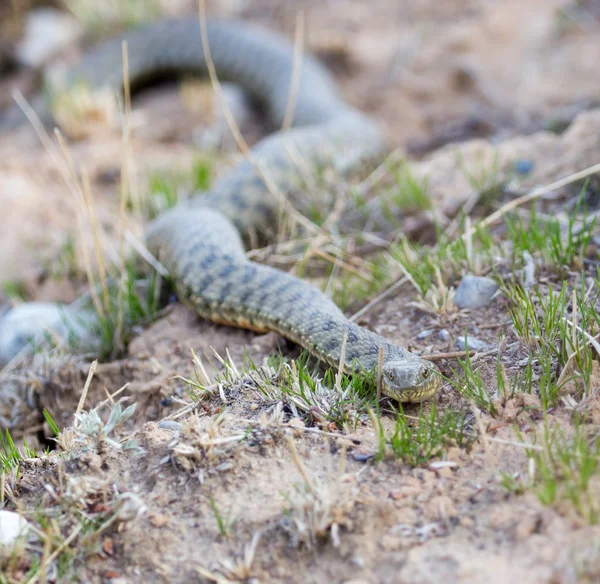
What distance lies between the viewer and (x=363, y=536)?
7.02ft

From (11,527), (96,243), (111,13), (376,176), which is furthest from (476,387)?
(111,13)

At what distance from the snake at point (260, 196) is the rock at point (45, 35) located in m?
0.70

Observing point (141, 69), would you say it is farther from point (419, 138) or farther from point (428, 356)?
point (428, 356)

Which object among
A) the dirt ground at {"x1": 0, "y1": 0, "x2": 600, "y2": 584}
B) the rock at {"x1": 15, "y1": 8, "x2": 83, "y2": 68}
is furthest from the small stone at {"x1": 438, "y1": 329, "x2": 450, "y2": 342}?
the rock at {"x1": 15, "y1": 8, "x2": 83, "y2": 68}

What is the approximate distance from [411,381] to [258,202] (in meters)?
2.64

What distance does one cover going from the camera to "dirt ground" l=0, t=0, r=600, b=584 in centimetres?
207

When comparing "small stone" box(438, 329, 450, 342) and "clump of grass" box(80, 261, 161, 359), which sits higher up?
"small stone" box(438, 329, 450, 342)

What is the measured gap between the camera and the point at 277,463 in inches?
97.7

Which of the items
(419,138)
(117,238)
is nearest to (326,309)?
(117,238)

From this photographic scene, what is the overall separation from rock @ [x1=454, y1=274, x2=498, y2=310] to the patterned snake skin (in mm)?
509

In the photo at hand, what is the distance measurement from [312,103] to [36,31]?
447 centimetres

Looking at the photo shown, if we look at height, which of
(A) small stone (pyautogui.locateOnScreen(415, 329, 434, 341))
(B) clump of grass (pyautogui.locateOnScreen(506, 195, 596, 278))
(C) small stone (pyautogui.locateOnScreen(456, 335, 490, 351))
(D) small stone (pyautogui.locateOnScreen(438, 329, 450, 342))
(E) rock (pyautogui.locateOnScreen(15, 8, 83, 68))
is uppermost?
(E) rock (pyautogui.locateOnScreen(15, 8, 83, 68))

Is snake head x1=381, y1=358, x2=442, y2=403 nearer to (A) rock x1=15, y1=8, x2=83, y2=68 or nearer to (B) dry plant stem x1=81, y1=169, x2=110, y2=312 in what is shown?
(B) dry plant stem x1=81, y1=169, x2=110, y2=312

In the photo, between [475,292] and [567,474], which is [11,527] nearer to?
[567,474]
